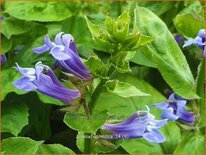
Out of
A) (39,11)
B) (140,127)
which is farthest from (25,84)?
(39,11)

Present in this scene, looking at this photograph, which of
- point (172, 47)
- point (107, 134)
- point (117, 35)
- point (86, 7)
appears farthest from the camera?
point (86, 7)

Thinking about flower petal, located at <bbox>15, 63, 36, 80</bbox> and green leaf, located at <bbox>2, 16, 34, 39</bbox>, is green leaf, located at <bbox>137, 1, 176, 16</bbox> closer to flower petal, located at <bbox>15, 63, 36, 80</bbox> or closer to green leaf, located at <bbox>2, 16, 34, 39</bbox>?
green leaf, located at <bbox>2, 16, 34, 39</bbox>

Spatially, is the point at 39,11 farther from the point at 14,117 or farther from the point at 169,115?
the point at 169,115

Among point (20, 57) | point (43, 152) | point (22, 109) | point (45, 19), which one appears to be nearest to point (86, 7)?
point (45, 19)

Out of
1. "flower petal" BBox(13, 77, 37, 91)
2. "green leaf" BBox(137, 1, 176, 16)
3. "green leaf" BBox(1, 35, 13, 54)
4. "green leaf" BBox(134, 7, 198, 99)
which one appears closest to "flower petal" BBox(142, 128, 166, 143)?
"flower petal" BBox(13, 77, 37, 91)

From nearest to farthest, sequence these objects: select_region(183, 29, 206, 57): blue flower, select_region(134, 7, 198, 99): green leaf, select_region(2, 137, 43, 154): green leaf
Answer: select_region(2, 137, 43, 154): green leaf
select_region(183, 29, 206, 57): blue flower
select_region(134, 7, 198, 99): green leaf

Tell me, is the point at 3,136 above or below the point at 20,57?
below

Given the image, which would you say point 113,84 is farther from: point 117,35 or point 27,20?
point 27,20
